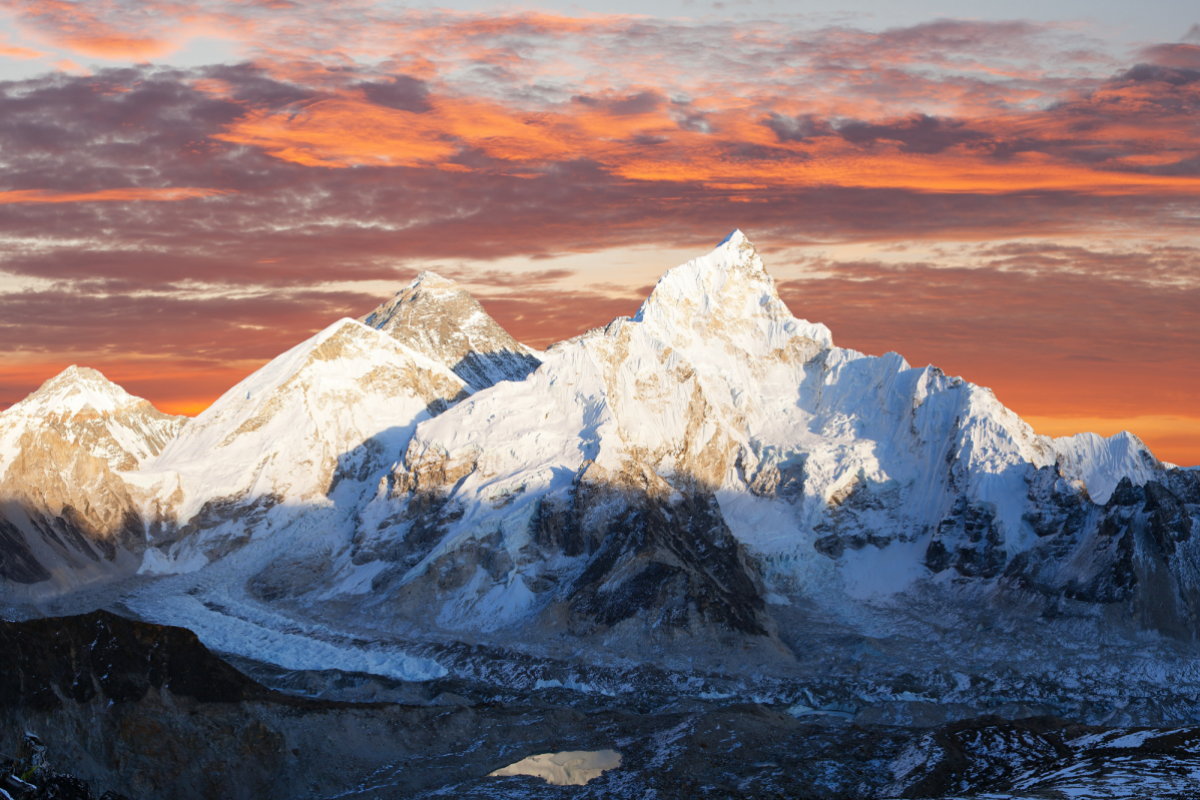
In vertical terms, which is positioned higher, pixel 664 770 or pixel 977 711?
pixel 664 770

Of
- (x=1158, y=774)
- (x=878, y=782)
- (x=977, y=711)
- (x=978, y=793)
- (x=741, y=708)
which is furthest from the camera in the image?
(x=977, y=711)

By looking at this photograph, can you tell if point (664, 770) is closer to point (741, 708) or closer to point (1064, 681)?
point (741, 708)

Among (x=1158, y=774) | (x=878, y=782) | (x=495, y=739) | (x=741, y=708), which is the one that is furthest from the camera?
(x=741, y=708)

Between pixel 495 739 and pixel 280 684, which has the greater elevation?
pixel 495 739

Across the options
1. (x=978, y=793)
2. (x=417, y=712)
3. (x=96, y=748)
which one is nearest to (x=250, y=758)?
(x=96, y=748)

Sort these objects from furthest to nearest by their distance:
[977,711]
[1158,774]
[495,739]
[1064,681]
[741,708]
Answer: [1064,681], [977,711], [741,708], [495,739], [1158,774]

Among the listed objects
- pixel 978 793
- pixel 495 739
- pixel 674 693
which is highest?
pixel 978 793

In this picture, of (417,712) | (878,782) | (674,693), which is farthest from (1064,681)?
(417,712)

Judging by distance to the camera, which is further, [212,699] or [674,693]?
[674,693]

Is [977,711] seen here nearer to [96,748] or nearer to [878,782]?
[878,782]
